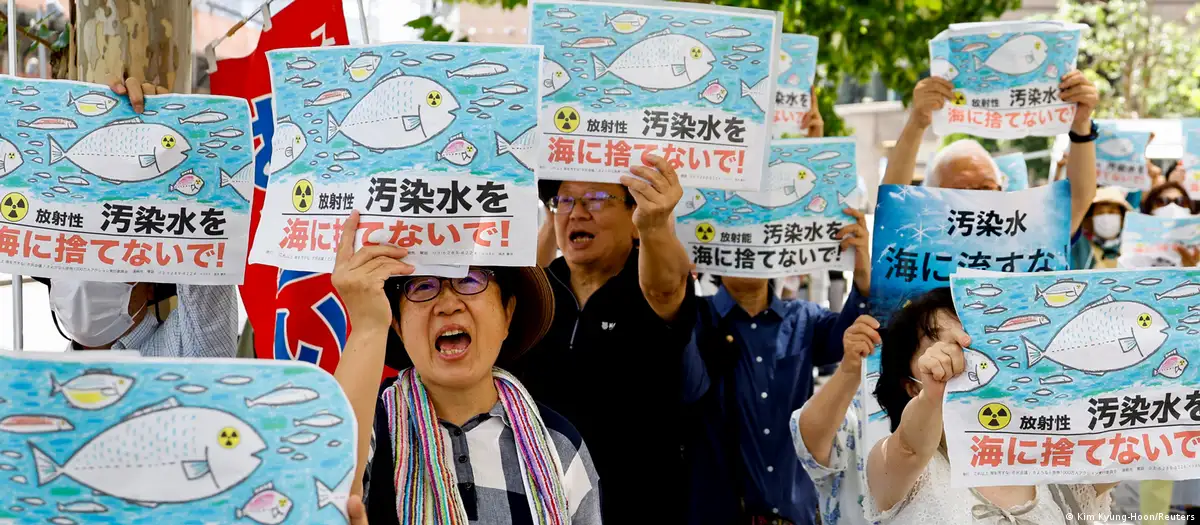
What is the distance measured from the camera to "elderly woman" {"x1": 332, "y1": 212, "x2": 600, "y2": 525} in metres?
2.41

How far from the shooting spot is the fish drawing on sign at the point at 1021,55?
441 cm

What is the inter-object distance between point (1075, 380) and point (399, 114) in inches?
64.5

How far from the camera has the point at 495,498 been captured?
2.51m

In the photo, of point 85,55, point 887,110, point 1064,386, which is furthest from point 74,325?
point 887,110

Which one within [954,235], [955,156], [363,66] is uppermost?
[363,66]

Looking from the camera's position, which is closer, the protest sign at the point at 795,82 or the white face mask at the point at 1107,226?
the protest sign at the point at 795,82

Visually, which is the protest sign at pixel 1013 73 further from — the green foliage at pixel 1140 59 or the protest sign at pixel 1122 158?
the green foliage at pixel 1140 59

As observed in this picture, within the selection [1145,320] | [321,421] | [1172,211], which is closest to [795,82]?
[1172,211]

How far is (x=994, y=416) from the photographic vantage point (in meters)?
2.66

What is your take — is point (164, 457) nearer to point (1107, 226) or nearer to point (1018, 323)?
point (1018, 323)

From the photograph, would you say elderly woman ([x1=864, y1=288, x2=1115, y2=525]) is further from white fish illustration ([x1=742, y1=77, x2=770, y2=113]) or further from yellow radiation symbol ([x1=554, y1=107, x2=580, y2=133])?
yellow radiation symbol ([x1=554, y1=107, x2=580, y2=133])

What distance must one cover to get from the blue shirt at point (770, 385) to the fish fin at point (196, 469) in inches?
91.0

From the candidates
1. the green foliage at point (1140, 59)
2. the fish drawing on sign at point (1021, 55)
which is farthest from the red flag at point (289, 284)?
the green foliage at point (1140, 59)

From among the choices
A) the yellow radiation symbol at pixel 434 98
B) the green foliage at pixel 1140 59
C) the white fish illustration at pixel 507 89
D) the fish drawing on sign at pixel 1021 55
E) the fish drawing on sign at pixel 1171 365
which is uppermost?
the green foliage at pixel 1140 59
